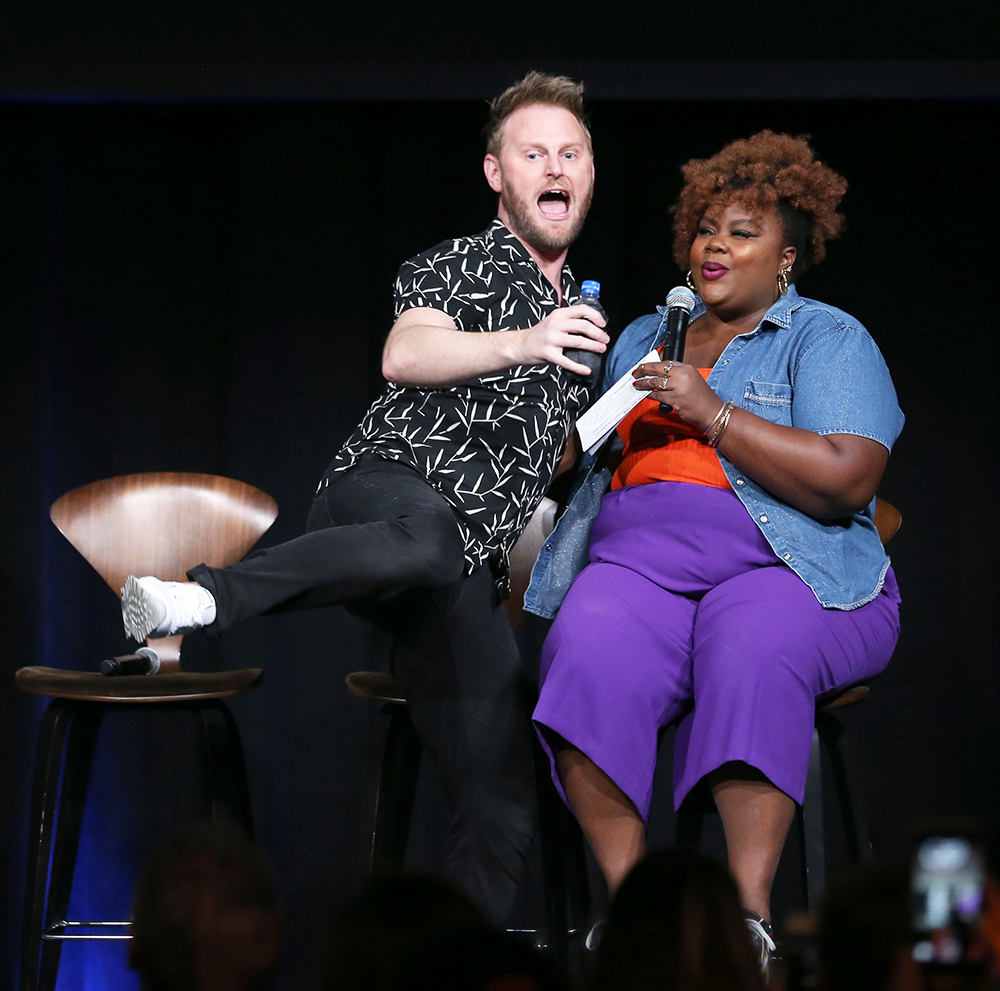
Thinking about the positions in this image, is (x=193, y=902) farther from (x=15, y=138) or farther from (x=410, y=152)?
(x=15, y=138)

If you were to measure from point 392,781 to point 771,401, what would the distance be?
91cm

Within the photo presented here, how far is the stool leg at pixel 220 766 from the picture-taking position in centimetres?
201

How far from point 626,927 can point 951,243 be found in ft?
8.67

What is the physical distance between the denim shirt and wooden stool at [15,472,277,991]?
0.61 m

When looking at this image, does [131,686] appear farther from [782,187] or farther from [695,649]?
[782,187]

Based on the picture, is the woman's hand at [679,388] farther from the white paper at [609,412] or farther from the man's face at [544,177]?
the man's face at [544,177]

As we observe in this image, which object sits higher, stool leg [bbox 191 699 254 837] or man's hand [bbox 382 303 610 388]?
man's hand [bbox 382 303 610 388]

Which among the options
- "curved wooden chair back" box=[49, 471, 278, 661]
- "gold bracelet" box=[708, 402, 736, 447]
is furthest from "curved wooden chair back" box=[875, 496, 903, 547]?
→ "curved wooden chair back" box=[49, 471, 278, 661]

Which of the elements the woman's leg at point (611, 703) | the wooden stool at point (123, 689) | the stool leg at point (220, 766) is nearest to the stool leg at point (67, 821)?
the wooden stool at point (123, 689)

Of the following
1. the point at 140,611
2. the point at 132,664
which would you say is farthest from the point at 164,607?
the point at 132,664

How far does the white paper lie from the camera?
1747 mm

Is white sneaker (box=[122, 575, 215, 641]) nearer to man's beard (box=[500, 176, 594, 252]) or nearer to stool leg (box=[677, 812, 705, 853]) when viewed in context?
stool leg (box=[677, 812, 705, 853])

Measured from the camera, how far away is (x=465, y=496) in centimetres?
182

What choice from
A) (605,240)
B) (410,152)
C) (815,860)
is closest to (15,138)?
(410,152)
